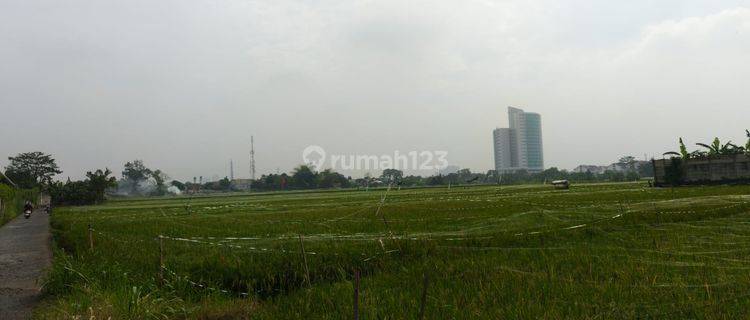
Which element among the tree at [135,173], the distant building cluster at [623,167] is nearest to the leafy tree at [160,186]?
the tree at [135,173]

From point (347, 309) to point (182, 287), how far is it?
2569mm

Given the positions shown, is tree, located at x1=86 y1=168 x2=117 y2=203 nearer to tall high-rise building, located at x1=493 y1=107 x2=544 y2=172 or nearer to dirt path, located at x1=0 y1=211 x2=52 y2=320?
dirt path, located at x1=0 y1=211 x2=52 y2=320

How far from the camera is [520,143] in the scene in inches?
7141

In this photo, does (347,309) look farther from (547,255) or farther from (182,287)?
(547,255)

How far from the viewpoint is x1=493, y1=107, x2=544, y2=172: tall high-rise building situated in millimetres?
180125

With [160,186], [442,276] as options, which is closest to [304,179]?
[160,186]

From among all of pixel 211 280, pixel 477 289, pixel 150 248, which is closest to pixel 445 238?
pixel 477 289

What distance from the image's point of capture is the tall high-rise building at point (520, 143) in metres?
180

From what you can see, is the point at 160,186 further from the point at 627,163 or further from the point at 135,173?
the point at 627,163

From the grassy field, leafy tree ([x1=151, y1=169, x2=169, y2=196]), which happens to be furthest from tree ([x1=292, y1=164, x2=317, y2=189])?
the grassy field

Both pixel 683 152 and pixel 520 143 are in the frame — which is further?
pixel 520 143

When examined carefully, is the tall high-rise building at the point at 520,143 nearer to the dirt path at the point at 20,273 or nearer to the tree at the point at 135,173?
the tree at the point at 135,173

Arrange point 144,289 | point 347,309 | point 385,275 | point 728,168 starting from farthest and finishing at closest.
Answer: point 728,168 → point 385,275 → point 144,289 → point 347,309

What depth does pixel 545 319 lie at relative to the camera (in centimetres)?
404
